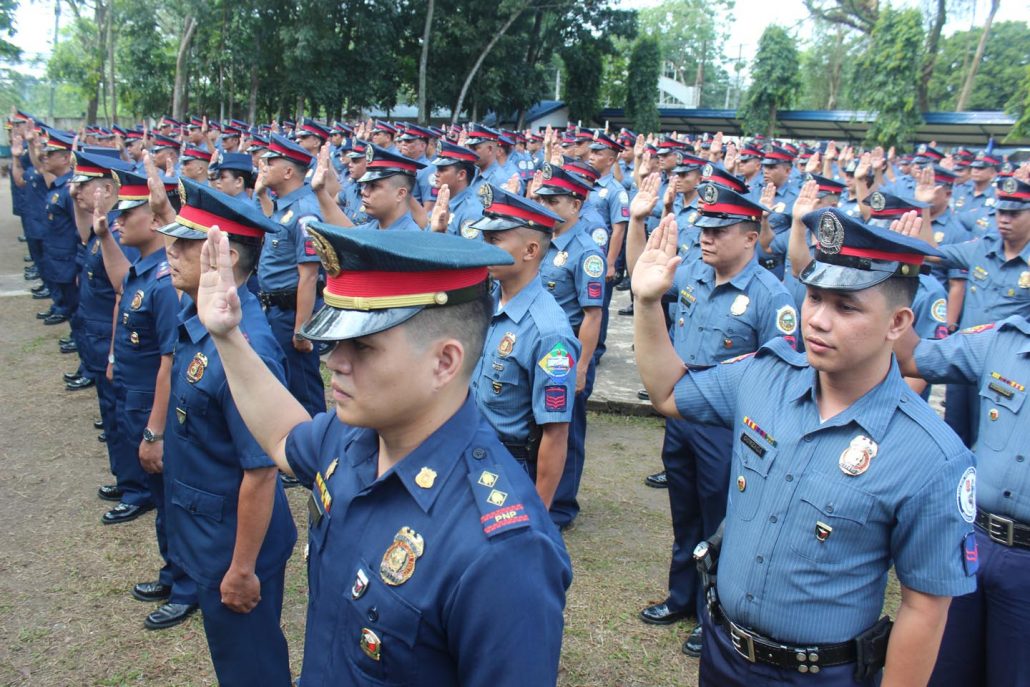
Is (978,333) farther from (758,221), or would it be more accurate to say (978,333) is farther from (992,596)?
(758,221)

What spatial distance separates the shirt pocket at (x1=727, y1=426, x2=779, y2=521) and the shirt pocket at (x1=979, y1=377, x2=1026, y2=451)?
3.69 ft

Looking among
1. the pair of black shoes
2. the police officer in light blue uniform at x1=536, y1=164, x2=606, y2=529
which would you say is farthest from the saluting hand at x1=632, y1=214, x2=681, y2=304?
the pair of black shoes

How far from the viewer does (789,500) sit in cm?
222

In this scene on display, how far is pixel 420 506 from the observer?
1.56 meters

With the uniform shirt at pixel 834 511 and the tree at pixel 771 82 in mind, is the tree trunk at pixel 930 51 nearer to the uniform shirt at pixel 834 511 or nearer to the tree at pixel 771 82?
the tree at pixel 771 82

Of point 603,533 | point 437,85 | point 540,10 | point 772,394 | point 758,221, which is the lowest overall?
point 603,533

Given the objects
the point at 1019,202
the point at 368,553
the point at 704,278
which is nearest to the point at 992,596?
the point at 704,278

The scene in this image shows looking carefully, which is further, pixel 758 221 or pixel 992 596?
pixel 758 221

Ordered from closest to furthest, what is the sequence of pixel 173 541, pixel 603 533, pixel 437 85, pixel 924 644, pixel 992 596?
pixel 924 644 < pixel 992 596 < pixel 173 541 < pixel 603 533 < pixel 437 85

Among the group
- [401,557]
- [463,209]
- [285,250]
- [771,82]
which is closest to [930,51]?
[771,82]

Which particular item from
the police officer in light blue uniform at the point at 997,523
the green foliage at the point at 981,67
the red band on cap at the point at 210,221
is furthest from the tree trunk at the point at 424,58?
the green foliage at the point at 981,67

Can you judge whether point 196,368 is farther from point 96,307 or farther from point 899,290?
point 96,307

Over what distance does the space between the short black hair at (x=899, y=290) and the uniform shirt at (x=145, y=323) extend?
3048 millimetres

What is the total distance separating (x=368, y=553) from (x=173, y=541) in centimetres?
178
